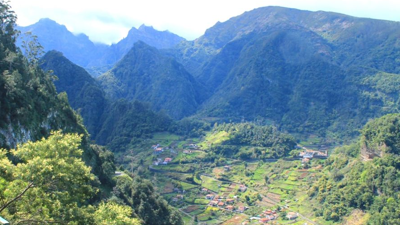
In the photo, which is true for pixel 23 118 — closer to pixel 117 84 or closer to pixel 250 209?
pixel 250 209

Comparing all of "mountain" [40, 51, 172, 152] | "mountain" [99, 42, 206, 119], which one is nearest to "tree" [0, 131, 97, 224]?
"mountain" [40, 51, 172, 152]

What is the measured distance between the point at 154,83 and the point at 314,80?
264ft

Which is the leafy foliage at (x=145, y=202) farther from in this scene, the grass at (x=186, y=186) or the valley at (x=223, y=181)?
the grass at (x=186, y=186)

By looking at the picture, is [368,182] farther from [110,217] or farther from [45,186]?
[45,186]

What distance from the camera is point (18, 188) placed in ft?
36.7

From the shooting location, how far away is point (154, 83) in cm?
16800

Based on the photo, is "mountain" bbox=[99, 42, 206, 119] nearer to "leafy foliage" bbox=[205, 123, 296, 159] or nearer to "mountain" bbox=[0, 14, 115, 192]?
"leafy foliage" bbox=[205, 123, 296, 159]

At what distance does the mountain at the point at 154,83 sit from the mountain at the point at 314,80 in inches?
400

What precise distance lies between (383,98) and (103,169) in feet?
397

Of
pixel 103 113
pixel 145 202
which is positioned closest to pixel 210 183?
pixel 145 202

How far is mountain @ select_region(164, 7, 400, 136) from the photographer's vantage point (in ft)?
415

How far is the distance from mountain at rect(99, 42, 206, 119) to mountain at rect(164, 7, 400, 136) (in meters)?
10.2

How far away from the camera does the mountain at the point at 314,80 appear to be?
415 feet

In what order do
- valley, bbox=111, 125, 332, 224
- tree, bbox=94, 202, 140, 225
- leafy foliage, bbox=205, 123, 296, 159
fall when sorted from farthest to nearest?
1. leafy foliage, bbox=205, 123, 296, 159
2. valley, bbox=111, 125, 332, 224
3. tree, bbox=94, 202, 140, 225
